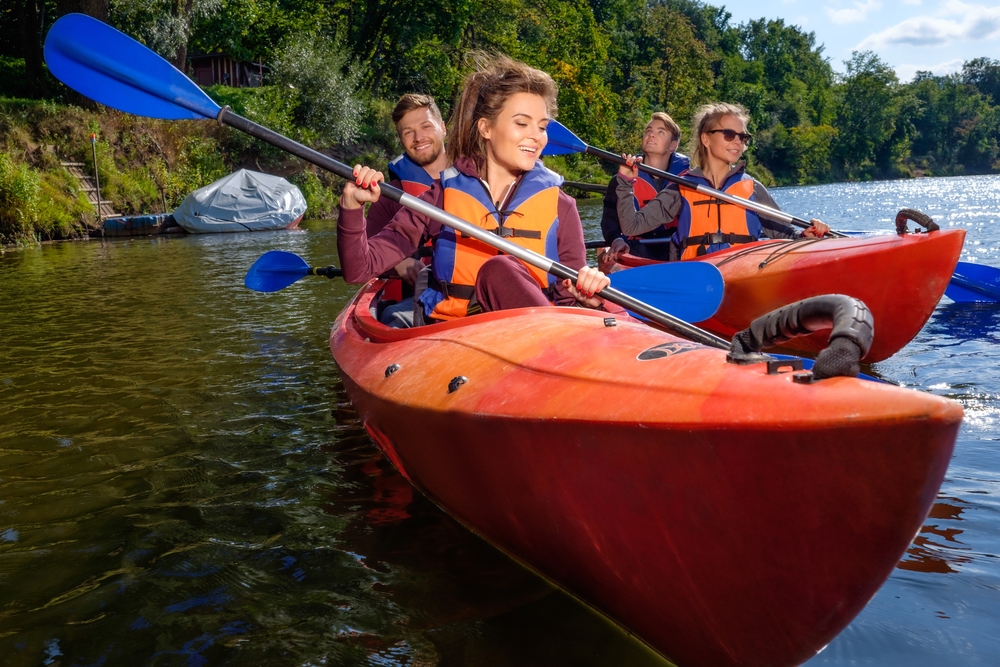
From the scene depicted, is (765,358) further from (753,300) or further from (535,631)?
(753,300)

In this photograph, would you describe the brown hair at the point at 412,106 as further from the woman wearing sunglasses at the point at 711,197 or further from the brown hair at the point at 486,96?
the brown hair at the point at 486,96

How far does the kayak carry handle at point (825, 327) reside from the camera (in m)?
1.23

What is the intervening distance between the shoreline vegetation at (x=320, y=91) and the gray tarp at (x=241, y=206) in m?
1.75

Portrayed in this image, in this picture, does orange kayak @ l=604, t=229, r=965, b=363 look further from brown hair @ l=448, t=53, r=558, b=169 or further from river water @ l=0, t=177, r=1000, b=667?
brown hair @ l=448, t=53, r=558, b=169

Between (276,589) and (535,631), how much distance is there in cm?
68

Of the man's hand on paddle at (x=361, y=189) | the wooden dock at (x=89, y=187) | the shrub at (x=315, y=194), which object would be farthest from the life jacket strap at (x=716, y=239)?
the shrub at (x=315, y=194)

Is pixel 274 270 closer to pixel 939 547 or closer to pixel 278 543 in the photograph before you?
pixel 278 543

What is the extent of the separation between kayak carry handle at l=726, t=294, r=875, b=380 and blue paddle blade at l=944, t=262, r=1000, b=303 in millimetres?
5099

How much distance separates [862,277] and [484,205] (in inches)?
84.6

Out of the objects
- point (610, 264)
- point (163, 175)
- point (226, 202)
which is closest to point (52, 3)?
point (163, 175)

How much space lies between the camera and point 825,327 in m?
1.32

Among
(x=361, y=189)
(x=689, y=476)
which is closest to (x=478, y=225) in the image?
(x=361, y=189)

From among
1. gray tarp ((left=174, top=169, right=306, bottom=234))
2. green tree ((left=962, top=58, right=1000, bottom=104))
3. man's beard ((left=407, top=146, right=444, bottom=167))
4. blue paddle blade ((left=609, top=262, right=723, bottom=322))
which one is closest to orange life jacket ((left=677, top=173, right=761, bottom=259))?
man's beard ((left=407, top=146, right=444, bottom=167))

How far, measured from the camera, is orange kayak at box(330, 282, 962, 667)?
1186mm
